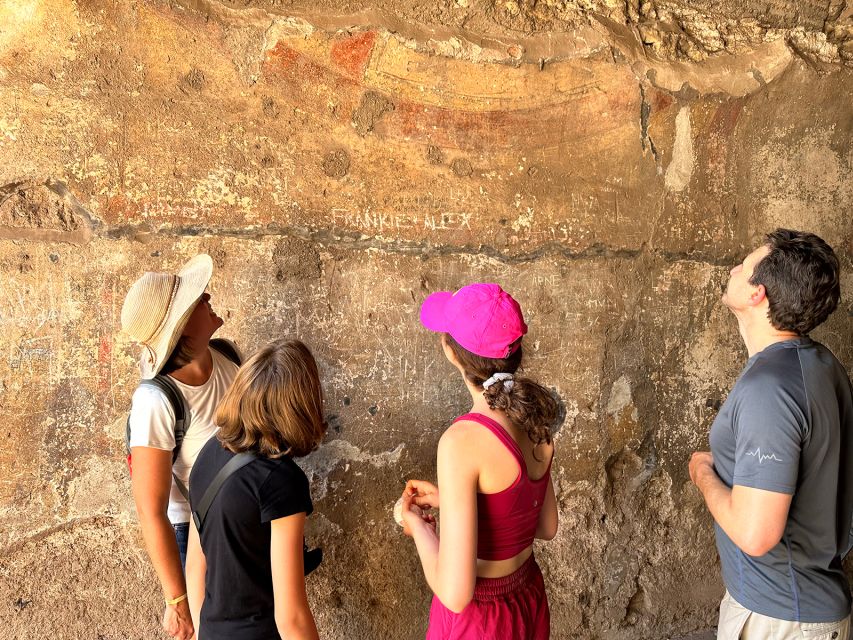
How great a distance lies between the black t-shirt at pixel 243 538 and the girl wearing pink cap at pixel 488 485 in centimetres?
33

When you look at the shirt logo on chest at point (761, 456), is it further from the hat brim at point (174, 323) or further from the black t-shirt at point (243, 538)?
the hat brim at point (174, 323)

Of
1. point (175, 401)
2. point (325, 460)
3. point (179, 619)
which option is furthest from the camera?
point (325, 460)

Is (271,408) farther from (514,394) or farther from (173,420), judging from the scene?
(514,394)

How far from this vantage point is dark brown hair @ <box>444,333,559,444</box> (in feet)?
4.91

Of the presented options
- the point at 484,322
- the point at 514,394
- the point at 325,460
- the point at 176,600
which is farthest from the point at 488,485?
the point at 325,460

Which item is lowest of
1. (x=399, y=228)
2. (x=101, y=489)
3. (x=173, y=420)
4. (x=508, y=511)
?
(x=101, y=489)

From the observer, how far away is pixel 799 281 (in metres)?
1.61

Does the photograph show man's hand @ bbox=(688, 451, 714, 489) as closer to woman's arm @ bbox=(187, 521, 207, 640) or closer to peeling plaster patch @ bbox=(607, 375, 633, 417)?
peeling plaster patch @ bbox=(607, 375, 633, 417)

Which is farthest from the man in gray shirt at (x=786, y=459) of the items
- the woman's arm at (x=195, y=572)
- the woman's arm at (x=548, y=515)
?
the woman's arm at (x=195, y=572)

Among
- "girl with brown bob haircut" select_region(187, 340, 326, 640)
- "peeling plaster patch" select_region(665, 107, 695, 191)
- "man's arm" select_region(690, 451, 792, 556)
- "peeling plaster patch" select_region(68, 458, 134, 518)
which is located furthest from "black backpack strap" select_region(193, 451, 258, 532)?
"peeling plaster patch" select_region(665, 107, 695, 191)

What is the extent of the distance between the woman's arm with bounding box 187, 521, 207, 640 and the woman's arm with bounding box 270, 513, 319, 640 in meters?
0.26

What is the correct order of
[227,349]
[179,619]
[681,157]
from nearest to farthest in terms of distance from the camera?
[179,619] → [227,349] → [681,157]

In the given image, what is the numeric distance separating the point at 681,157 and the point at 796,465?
151cm

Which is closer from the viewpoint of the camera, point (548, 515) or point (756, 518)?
point (756, 518)
